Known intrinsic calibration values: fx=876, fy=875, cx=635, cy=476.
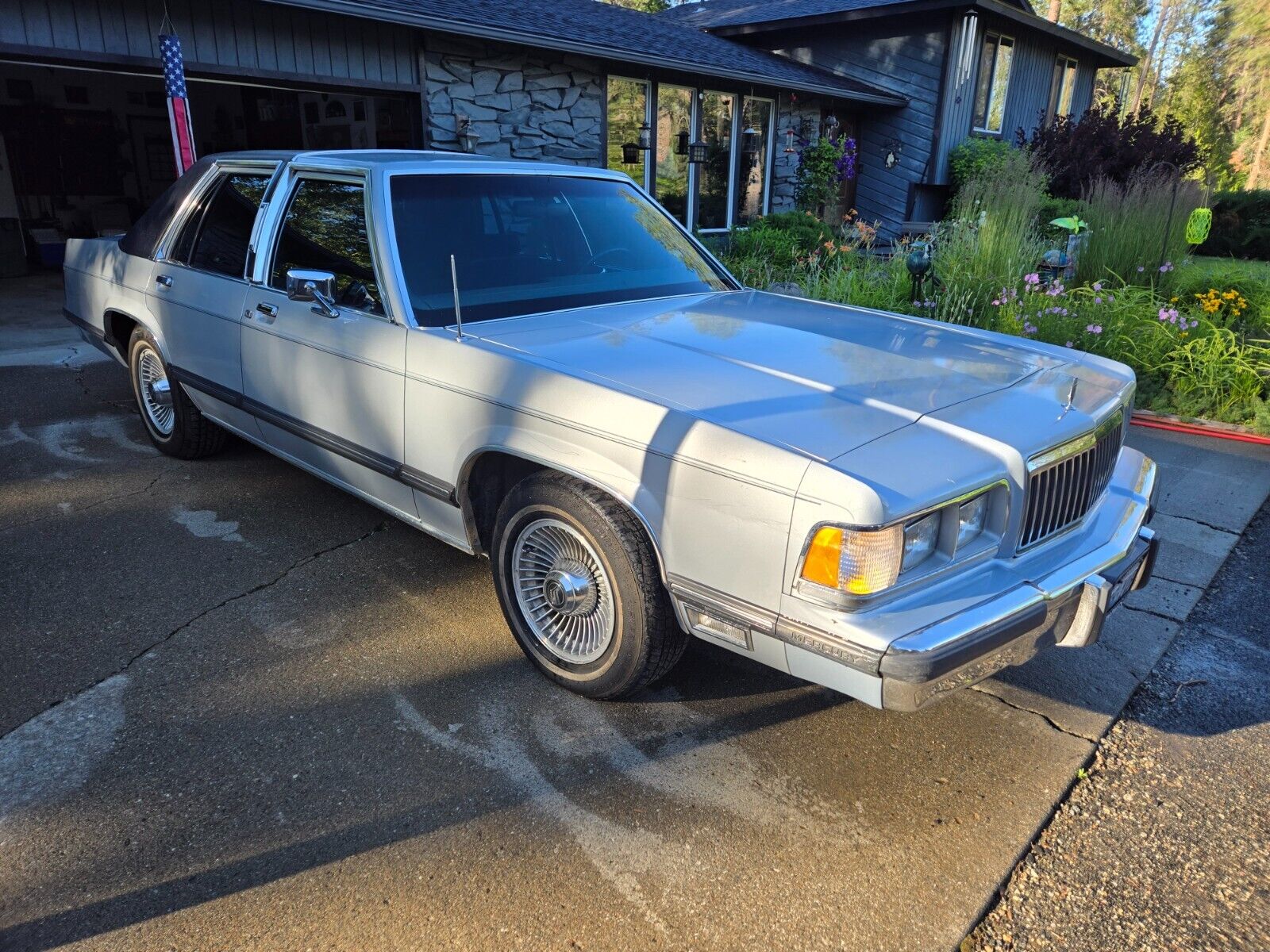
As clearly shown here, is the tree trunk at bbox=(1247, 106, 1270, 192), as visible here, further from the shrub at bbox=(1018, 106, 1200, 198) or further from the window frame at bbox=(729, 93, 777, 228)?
→ the window frame at bbox=(729, 93, 777, 228)

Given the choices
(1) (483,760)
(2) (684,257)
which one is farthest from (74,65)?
(1) (483,760)

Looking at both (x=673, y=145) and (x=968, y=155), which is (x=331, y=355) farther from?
(x=968, y=155)

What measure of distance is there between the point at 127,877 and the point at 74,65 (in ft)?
28.0

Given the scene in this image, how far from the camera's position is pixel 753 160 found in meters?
15.6

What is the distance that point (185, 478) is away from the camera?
16.0 feet

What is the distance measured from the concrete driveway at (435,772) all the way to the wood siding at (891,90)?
1477 centimetres

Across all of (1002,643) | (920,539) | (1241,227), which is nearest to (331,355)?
(920,539)

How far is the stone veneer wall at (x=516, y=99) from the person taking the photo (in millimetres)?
10586

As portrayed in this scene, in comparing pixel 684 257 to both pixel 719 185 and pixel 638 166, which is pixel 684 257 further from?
pixel 719 185

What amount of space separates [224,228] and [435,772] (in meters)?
3.09

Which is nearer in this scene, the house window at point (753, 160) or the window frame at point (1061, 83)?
the house window at point (753, 160)

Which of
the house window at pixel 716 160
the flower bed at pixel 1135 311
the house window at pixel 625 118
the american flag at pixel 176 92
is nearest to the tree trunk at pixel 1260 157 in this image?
the house window at pixel 716 160

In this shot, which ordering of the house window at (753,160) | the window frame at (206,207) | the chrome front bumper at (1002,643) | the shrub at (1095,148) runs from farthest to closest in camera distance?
the shrub at (1095,148)
the house window at (753,160)
the window frame at (206,207)
the chrome front bumper at (1002,643)

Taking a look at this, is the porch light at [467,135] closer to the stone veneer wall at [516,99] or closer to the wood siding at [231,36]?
the stone veneer wall at [516,99]
